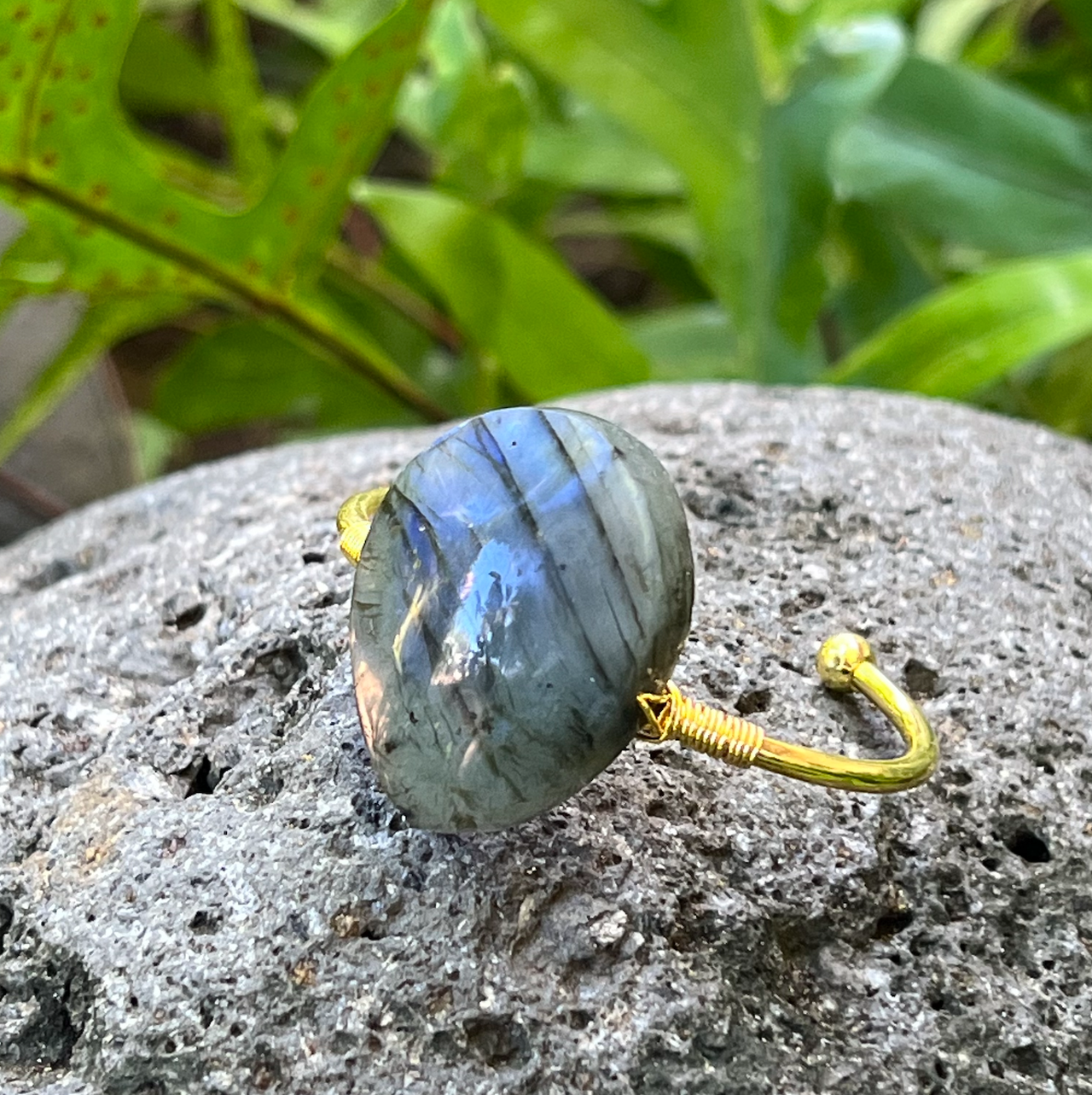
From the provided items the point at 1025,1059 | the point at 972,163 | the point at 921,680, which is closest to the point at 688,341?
the point at 972,163

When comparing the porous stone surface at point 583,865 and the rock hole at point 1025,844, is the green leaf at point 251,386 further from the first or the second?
the rock hole at point 1025,844

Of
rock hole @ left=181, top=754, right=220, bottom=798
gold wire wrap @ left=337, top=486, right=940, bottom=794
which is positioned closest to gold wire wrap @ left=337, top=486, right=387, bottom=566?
gold wire wrap @ left=337, top=486, right=940, bottom=794

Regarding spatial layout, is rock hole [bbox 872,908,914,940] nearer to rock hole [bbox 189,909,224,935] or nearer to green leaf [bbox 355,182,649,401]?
rock hole [bbox 189,909,224,935]

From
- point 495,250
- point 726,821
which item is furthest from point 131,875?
point 495,250

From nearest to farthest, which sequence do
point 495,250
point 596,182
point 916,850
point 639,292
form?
point 916,850 < point 495,250 < point 596,182 < point 639,292

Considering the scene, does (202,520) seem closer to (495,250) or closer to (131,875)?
(131,875)
